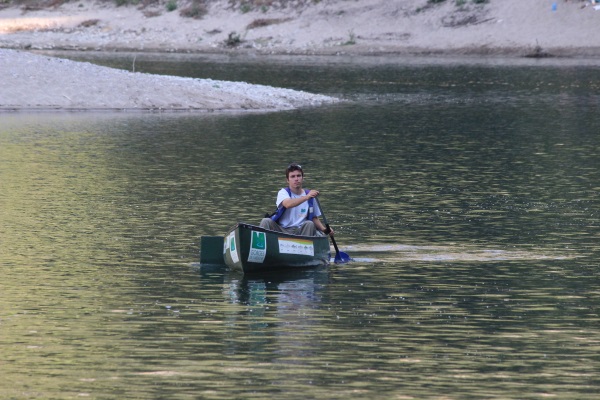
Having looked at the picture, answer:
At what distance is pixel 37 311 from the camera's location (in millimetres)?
18297

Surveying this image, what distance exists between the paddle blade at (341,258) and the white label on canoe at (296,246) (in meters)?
0.60

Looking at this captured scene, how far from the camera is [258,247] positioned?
21.6m

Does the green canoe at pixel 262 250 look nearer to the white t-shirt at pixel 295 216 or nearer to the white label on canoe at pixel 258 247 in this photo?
the white label on canoe at pixel 258 247

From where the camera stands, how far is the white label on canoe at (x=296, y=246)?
2191cm

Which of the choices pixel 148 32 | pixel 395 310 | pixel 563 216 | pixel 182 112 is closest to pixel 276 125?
pixel 182 112

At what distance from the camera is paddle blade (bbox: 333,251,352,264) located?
899 inches

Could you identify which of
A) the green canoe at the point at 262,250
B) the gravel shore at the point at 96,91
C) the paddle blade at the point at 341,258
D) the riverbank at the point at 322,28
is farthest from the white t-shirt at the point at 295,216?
the riverbank at the point at 322,28

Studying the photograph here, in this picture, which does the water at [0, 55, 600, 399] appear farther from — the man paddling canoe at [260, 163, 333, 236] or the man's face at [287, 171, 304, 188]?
the man's face at [287, 171, 304, 188]

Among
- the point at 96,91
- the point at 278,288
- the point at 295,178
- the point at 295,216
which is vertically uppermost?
the point at 96,91

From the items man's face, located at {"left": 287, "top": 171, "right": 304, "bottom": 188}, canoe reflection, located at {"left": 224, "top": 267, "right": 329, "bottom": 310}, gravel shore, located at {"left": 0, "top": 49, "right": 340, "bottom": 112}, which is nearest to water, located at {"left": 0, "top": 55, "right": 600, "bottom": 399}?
canoe reflection, located at {"left": 224, "top": 267, "right": 329, "bottom": 310}

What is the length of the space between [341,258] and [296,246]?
3.63 ft

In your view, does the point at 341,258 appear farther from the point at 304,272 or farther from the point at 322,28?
the point at 322,28

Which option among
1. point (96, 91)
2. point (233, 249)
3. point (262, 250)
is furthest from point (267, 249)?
point (96, 91)

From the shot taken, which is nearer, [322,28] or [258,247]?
[258,247]
